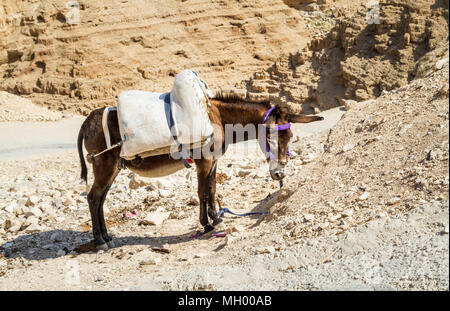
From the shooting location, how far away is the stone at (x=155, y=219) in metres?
6.79

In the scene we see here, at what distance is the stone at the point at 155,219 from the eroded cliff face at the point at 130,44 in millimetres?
15515

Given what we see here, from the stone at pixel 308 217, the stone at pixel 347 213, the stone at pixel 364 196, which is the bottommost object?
the stone at pixel 308 217

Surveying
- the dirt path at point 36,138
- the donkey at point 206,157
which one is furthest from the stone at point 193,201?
the dirt path at point 36,138

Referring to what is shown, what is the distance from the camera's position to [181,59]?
22953 mm

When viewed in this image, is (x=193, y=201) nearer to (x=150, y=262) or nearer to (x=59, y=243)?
(x=59, y=243)

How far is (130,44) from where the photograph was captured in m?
23.2

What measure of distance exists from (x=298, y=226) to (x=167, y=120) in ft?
6.52

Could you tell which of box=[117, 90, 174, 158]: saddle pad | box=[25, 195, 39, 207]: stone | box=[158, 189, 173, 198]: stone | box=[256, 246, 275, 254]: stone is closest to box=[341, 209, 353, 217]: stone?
box=[256, 246, 275, 254]: stone

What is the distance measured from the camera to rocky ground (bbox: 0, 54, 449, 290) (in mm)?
3730

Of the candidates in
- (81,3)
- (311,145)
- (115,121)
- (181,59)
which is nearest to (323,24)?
(181,59)

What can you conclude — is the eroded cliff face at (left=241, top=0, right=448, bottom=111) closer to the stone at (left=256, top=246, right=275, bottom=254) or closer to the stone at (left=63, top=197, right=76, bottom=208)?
the stone at (left=63, top=197, right=76, bottom=208)

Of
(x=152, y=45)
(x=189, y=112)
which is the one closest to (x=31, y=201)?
(x=189, y=112)

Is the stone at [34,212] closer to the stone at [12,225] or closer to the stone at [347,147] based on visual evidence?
the stone at [12,225]

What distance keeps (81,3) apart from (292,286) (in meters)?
23.7
